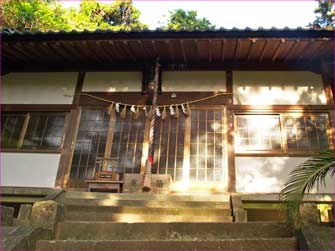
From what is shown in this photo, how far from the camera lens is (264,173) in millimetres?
7008

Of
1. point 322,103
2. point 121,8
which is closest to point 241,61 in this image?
point 322,103

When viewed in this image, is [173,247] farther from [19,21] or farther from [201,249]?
[19,21]

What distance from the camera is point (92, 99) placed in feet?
27.1

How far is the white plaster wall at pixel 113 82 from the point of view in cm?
831

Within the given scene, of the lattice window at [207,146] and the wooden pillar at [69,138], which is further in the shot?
the wooden pillar at [69,138]

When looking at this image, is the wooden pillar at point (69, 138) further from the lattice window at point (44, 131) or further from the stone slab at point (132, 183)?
the stone slab at point (132, 183)

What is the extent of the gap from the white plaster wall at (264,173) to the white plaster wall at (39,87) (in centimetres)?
453

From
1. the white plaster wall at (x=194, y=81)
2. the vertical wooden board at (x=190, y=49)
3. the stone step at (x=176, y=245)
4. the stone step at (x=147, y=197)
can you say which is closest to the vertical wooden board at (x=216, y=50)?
the white plaster wall at (x=194, y=81)

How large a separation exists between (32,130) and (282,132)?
598 cm

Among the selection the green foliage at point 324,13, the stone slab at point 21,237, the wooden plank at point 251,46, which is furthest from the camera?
the green foliage at point 324,13

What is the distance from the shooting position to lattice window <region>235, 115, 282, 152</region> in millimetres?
7367

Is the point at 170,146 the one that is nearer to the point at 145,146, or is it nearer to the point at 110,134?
the point at 145,146

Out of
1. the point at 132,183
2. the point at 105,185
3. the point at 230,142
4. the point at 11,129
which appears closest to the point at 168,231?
the point at 132,183

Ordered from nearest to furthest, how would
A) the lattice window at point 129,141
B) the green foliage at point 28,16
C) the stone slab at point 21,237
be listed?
the stone slab at point 21,237
the lattice window at point 129,141
the green foliage at point 28,16
